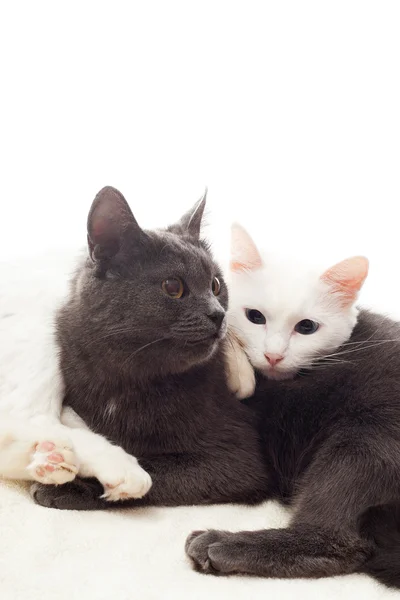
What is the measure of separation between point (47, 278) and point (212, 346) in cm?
52

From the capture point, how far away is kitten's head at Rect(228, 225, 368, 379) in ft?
4.90

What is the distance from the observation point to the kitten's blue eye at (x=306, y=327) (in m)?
1.52

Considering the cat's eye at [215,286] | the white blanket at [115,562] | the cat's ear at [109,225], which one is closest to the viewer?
the white blanket at [115,562]

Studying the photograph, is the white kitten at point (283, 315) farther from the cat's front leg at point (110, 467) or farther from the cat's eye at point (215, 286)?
the cat's front leg at point (110, 467)

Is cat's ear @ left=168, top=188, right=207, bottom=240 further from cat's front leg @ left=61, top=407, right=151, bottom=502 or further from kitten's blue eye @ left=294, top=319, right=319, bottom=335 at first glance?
cat's front leg @ left=61, top=407, right=151, bottom=502

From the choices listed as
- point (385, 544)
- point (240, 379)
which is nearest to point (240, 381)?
point (240, 379)

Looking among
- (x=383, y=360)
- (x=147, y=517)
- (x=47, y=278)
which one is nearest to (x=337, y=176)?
(x=383, y=360)

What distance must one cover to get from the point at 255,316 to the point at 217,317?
30cm

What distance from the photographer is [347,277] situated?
1.51 m

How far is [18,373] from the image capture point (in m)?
1.39

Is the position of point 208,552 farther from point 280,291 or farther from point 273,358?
point 280,291

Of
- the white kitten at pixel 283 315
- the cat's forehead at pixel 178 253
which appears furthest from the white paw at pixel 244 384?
the cat's forehead at pixel 178 253

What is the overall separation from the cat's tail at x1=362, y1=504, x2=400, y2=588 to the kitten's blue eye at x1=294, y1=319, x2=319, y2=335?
44cm

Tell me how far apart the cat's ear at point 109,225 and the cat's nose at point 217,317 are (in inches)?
8.1
